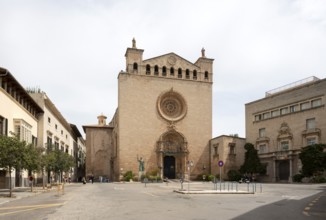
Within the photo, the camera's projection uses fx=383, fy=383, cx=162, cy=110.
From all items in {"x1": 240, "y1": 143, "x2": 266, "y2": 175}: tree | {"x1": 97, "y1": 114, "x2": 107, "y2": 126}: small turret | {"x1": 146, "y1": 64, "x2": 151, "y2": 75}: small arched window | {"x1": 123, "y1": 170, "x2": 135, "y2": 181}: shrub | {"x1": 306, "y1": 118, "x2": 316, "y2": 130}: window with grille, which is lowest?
{"x1": 123, "y1": 170, "x2": 135, "y2": 181}: shrub

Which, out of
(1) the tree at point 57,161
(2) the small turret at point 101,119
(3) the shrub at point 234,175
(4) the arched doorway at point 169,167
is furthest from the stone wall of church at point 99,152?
(3) the shrub at point 234,175

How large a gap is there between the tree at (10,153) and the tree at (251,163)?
37.6 meters

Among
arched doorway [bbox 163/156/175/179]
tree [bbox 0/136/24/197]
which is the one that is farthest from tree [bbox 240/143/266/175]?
tree [bbox 0/136/24/197]

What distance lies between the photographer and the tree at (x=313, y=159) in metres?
43.9

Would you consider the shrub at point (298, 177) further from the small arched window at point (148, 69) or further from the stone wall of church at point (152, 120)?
the small arched window at point (148, 69)

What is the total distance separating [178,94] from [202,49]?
994cm

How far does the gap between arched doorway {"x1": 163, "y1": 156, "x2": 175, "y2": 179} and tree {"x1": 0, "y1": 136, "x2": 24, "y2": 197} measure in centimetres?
3731

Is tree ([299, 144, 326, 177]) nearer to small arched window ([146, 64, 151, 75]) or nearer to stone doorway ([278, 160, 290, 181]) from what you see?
stone doorway ([278, 160, 290, 181])

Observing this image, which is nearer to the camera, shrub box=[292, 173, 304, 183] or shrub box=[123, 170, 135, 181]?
shrub box=[292, 173, 304, 183]

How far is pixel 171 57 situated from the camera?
63.3 m

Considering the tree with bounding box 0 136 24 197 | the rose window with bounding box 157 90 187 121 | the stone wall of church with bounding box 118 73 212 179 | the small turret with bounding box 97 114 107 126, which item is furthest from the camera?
the small turret with bounding box 97 114 107 126

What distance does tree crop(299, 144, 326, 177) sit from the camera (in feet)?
144

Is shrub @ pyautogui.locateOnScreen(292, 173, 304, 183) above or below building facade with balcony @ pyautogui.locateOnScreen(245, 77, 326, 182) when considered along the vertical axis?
below

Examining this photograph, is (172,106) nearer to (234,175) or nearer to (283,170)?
(234,175)
